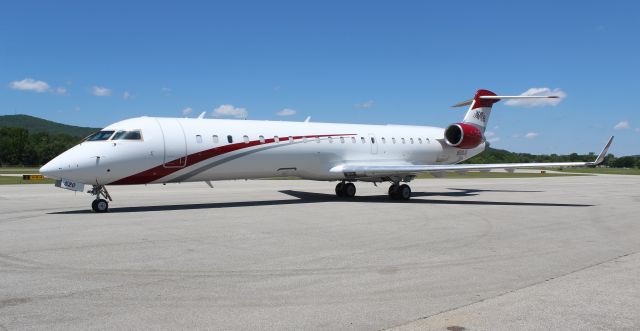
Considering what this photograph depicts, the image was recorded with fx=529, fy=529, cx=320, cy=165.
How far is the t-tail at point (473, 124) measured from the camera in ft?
75.7

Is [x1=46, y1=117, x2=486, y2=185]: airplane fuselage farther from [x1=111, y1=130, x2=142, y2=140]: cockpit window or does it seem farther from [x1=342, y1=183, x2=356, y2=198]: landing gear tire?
[x1=342, y1=183, x2=356, y2=198]: landing gear tire

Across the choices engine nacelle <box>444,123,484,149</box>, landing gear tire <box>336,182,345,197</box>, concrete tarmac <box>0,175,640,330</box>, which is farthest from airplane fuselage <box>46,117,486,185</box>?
engine nacelle <box>444,123,484,149</box>

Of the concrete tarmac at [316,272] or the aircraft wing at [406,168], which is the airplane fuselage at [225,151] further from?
the concrete tarmac at [316,272]

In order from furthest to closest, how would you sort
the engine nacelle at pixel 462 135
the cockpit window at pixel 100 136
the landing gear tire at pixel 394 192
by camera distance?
1. the engine nacelle at pixel 462 135
2. the landing gear tire at pixel 394 192
3. the cockpit window at pixel 100 136

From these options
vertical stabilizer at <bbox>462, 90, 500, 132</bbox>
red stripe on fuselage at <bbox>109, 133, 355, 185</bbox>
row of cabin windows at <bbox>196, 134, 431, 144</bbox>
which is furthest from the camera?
vertical stabilizer at <bbox>462, 90, 500, 132</bbox>

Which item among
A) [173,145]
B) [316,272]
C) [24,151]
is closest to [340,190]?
[173,145]

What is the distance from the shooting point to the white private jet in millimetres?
14133

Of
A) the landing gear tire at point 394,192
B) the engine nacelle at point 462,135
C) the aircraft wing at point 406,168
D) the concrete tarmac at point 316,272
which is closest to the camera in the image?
the concrete tarmac at point 316,272

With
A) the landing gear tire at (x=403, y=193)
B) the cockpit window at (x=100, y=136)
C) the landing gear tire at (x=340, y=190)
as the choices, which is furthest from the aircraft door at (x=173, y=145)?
the landing gear tire at (x=403, y=193)

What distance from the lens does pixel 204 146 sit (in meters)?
15.7

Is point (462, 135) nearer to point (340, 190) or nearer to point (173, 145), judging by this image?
point (340, 190)

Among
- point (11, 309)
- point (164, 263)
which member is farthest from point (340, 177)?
point (11, 309)

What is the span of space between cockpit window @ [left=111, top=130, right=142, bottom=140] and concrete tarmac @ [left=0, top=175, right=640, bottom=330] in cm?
251

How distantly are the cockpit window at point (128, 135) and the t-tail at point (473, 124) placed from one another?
13744 millimetres
